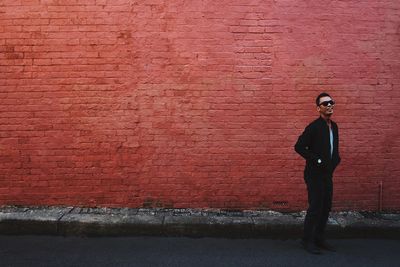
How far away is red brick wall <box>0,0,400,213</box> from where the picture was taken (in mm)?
6332

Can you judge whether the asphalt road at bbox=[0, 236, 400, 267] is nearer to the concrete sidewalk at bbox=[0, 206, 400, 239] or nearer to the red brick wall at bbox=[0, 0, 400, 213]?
the concrete sidewalk at bbox=[0, 206, 400, 239]

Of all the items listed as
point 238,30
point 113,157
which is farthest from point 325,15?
point 113,157

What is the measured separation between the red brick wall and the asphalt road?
3.03 ft

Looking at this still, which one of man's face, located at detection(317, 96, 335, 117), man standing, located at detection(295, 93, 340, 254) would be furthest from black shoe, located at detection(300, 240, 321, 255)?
man's face, located at detection(317, 96, 335, 117)

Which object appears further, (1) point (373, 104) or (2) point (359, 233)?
(1) point (373, 104)

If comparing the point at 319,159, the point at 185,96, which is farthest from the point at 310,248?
the point at 185,96

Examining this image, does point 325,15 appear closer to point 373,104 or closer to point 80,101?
point 373,104

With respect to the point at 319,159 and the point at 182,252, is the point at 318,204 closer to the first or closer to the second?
the point at 319,159

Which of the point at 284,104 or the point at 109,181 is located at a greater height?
the point at 284,104

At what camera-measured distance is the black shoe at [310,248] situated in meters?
5.38

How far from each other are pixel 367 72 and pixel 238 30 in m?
1.97

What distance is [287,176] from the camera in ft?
21.7

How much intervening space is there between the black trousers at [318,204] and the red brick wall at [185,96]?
1109mm

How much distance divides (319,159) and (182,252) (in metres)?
1.96
